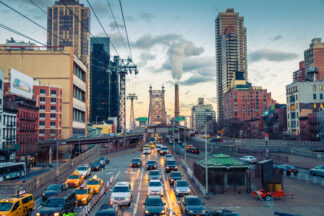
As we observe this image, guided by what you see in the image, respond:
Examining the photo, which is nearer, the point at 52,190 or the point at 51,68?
the point at 52,190

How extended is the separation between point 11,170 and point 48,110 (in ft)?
176

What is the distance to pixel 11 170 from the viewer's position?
4334cm

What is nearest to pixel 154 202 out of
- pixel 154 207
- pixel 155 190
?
→ pixel 154 207

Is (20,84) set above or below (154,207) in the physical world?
above

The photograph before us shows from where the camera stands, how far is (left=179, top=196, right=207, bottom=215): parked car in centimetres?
2063

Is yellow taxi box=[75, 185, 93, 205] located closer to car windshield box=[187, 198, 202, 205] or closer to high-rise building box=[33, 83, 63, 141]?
car windshield box=[187, 198, 202, 205]

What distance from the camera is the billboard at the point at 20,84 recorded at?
73000mm

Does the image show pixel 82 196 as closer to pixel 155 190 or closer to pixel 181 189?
pixel 155 190

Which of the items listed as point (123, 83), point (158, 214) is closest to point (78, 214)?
point (158, 214)

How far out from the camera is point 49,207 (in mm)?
21031

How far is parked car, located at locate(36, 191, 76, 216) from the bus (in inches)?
897

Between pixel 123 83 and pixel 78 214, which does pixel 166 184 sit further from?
pixel 123 83

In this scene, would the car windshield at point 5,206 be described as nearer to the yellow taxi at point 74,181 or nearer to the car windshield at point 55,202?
the car windshield at point 55,202

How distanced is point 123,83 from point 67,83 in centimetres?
3070
